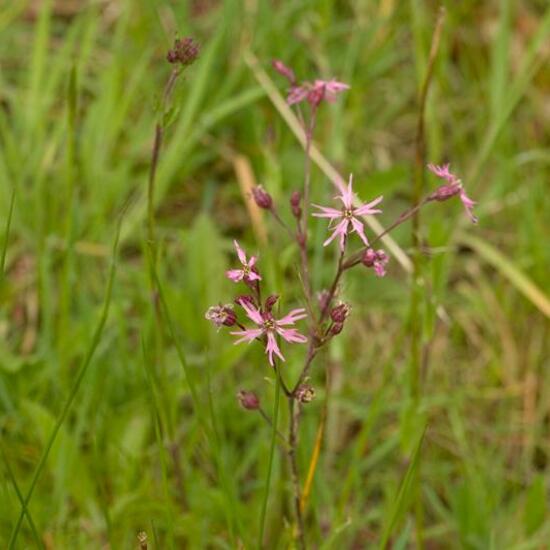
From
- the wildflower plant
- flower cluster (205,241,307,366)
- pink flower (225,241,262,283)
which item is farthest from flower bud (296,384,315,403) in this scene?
pink flower (225,241,262,283)

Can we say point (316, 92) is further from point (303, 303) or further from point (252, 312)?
point (252, 312)

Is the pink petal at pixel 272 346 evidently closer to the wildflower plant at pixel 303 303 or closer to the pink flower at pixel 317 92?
the wildflower plant at pixel 303 303

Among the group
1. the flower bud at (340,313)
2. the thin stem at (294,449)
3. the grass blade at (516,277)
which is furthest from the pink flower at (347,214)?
the grass blade at (516,277)

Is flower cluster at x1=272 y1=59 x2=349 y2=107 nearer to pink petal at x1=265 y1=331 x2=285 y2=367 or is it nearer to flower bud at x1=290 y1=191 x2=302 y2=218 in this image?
flower bud at x1=290 y1=191 x2=302 y2=218

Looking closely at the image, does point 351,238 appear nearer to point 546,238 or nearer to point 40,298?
point 546,238

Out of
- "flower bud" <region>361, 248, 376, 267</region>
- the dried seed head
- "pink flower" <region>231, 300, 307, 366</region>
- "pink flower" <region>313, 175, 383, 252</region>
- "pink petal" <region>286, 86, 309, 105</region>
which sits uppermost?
the dried seed head

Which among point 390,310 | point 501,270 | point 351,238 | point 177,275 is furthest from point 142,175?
point 501,270

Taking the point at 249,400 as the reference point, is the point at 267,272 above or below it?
above

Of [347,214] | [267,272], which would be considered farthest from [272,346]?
[267,272]
